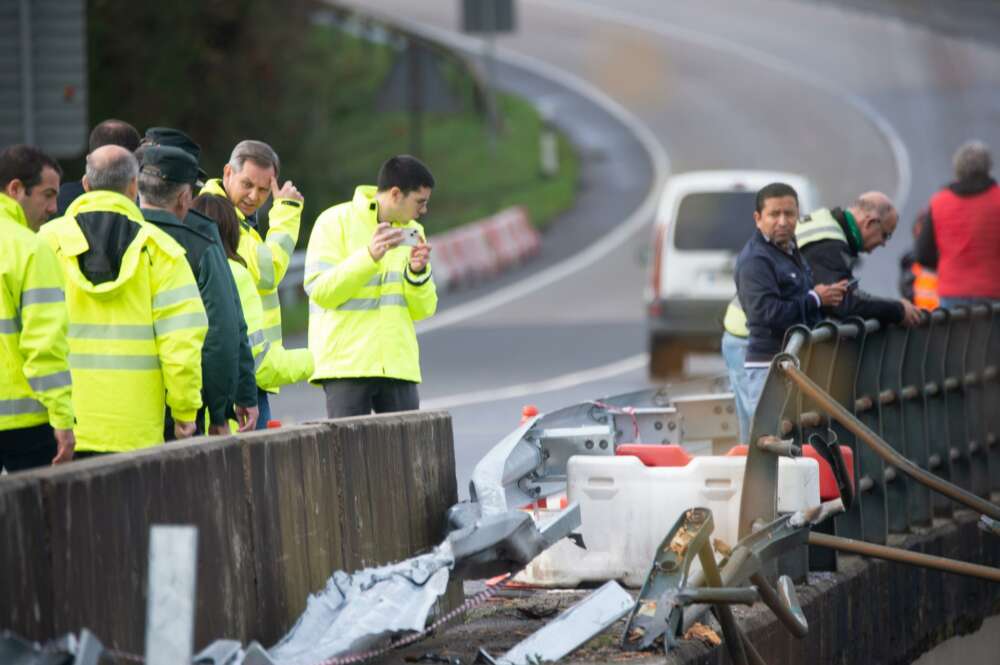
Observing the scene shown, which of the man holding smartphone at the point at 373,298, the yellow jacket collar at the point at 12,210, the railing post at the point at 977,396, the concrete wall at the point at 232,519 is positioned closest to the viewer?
the concrete wall at the point at 232,519

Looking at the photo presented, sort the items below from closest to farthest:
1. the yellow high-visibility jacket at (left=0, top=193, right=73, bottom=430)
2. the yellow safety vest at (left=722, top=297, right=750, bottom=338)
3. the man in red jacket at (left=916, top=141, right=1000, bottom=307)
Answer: the yellow high-visibility jacket at (left=0, top=193, right=73, bottom=430), the yellow safety vest at (left=722, top=297, right=750, bottom=338), the man in red jacket at (left=916, top=141, right=1000, bottom=307)

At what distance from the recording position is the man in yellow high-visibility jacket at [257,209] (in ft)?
29.8

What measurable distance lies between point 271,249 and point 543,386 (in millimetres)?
11561

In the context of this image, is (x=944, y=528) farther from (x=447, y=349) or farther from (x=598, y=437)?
(x=447, y=349)

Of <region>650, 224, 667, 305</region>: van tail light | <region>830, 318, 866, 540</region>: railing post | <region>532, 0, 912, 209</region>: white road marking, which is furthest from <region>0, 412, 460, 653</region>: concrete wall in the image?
<region>532, 0, 912, 209</region>: white road marking

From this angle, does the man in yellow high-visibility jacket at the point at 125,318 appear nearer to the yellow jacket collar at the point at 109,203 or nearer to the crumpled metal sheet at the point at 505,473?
the yellow jacket collar at the point at 109,203

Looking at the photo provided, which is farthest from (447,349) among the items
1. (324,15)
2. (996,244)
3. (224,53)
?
(324,15)

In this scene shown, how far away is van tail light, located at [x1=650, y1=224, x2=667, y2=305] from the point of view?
22078 millimetres

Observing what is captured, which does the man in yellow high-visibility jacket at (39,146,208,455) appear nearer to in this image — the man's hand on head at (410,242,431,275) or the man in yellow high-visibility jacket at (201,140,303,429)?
the man in yellow high-visibility jacket at (201,140,303,429)

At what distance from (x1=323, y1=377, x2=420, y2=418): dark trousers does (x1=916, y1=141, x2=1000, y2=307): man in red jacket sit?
5909mm

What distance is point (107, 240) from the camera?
753 centimetres

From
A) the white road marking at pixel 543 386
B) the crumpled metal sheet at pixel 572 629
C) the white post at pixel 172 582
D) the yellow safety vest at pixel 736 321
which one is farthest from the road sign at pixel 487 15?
the white post at pixel 172 582

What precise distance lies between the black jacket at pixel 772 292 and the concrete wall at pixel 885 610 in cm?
106

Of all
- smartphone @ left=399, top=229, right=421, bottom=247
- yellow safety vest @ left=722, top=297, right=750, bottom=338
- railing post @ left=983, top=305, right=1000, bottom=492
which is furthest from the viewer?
railing post @ left=983, top=305, right=1000, bottom=492
